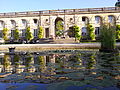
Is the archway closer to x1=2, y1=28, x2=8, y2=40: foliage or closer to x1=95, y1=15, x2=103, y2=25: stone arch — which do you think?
x1=95, y1=15, x2=103, y2=25: stone arch

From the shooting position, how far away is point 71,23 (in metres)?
34.8

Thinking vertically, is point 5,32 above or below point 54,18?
below

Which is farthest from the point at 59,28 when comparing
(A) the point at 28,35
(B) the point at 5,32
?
(B) the point at 5,32

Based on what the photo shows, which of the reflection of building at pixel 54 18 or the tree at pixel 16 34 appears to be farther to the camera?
the tree at pixel 16 34

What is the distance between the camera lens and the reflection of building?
3416 cm

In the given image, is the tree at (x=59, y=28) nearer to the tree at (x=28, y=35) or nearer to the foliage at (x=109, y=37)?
the tree at (x=28, y=35)

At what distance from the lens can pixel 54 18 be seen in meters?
35.2

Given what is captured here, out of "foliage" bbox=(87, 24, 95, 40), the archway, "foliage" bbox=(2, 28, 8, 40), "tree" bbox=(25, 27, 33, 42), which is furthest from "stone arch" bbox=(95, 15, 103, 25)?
"foliage" bbox=(2, 28, 8, 40)

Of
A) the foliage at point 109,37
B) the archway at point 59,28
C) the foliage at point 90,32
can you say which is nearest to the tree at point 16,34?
the archway at point 59,28

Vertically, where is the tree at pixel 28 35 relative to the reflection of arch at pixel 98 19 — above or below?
below

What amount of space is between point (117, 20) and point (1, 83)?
33058 mm

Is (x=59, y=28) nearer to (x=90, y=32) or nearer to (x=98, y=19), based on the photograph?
(x=90, y=32)

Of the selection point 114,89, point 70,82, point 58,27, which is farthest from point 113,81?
point 58,27

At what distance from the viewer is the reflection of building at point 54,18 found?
34.2 metres
